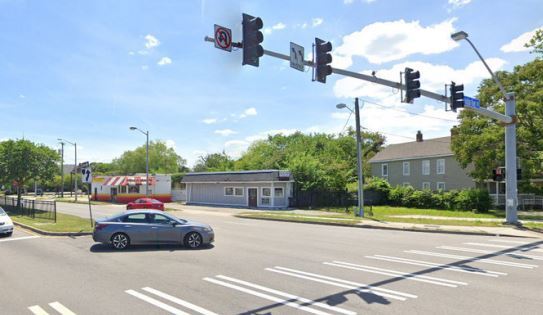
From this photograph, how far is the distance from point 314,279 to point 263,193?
3176cm

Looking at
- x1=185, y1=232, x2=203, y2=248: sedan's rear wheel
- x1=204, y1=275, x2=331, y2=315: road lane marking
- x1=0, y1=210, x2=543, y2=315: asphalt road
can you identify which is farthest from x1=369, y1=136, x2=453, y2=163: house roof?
x1=204, y1=275, x2=331, y2=315: road lane marking

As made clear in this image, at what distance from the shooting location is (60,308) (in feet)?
23.0

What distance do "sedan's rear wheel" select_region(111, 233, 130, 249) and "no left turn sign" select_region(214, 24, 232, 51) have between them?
756cm

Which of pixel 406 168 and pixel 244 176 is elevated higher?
pixel 406 168

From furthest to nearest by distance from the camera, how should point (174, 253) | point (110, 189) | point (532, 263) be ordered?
point (110, 189) < point (174, 253) < point (532, 263)

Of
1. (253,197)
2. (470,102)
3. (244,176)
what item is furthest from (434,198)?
(470,102)

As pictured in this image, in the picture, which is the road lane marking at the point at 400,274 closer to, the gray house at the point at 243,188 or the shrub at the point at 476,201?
the shrub at the point at 476,201

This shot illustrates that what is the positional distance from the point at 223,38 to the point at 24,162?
1164 inches

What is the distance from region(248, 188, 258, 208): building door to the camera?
41.3 meters

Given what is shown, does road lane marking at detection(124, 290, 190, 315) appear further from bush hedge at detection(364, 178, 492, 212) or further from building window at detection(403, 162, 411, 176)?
building window at detection(403, 162, 411, 176)

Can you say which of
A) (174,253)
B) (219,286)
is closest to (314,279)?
(219,286)

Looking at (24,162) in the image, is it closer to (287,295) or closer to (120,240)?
(120,240)

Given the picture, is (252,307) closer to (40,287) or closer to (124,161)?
(40,287)

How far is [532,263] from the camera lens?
10.9 metres
